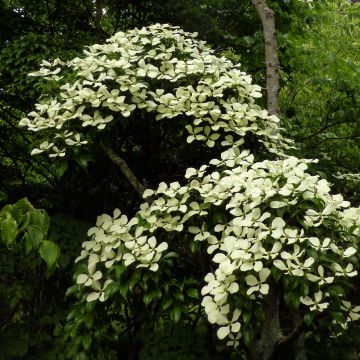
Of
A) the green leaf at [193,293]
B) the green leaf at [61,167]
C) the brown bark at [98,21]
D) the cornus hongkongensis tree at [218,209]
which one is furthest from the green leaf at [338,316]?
the brown bark at [98,21]

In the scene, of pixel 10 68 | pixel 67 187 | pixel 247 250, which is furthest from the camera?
pixel 10 68

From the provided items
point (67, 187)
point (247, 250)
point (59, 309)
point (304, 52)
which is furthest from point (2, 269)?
point (304, 52)

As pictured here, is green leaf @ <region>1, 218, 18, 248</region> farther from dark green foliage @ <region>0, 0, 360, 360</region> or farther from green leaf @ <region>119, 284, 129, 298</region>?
green leaf @ <region>119, 284, 129, 298</region>

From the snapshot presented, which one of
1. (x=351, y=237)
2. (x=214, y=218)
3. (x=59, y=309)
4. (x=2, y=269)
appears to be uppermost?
(x=351, y=237)

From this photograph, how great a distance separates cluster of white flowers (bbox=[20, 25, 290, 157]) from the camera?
264 centimetres

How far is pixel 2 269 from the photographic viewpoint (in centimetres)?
293

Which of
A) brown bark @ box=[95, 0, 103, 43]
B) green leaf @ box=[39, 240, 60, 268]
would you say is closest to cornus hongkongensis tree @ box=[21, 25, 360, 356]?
green leaf @ box=[39, 240, 60, 268]

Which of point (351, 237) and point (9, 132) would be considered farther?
point (9, 132)

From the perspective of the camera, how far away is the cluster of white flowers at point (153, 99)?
264 centimetres

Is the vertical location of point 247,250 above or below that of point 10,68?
above

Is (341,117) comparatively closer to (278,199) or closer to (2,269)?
(278,199)

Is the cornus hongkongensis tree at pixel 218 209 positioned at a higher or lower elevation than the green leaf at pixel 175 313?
higher

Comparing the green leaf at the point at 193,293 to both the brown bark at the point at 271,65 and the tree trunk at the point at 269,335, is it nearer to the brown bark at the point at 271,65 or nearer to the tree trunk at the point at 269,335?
the tree trunk at the point at 269,335

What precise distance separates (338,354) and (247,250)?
1.04 m
